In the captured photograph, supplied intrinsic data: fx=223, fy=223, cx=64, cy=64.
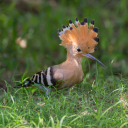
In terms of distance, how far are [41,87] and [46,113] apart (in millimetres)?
826

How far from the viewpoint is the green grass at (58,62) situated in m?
2.24

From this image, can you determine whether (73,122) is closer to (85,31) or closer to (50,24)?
(85,31)

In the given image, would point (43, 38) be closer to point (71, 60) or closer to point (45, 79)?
point (71, 60)

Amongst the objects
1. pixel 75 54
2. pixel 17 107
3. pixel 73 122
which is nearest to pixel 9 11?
pixel 75 54

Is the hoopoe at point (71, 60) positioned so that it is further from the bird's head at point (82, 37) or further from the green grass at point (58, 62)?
the green grass at point (58, 62)

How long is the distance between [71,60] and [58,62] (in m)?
2.65

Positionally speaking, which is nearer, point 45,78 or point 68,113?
point 68,113

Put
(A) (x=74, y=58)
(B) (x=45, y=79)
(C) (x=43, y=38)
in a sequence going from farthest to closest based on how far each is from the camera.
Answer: (C) (x=43, y=38) < (A) (x=74, y=58) < (B) (x=45, y=79)

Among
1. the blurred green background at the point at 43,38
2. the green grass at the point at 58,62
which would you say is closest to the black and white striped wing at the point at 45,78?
the green grass at the point at 58,62

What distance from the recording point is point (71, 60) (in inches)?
127

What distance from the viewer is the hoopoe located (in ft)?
9.91

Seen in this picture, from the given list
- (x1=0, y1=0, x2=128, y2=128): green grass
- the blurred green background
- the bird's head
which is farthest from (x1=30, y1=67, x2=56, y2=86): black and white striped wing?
the blurred green background

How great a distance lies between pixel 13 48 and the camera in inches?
229

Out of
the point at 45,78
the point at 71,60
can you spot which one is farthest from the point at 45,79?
the point at 71,60
